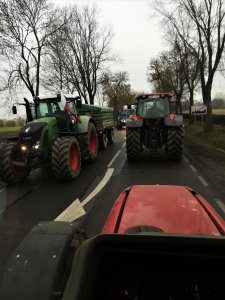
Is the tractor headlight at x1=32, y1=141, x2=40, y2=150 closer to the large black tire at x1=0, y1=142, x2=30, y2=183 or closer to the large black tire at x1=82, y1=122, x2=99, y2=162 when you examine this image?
the large black tire at x1=0, y1=142, x2=30, y2=183

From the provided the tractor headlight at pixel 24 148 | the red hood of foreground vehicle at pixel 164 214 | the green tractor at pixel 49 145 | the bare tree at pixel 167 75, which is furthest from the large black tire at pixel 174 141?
the bare tree at pixel 167 75

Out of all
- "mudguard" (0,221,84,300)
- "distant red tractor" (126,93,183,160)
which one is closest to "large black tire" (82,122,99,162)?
"distant red tractor" (126,93,183,160)

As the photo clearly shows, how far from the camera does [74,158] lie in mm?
12477

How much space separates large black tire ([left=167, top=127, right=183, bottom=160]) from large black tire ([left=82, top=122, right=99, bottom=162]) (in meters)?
3.11

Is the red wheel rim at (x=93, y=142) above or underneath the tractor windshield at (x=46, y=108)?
underneath

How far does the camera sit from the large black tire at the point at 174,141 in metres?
14.4

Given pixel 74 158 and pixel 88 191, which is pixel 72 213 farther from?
pixel 74 158

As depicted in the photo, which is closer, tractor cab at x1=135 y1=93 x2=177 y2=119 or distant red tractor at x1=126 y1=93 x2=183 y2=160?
distant red tractor at x1=126 y1=93 x2=183 y2=160

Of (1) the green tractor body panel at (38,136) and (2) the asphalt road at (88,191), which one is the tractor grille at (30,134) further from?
(2) the asphalt road at (88,191)

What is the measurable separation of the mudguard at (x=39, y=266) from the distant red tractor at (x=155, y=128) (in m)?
12.2

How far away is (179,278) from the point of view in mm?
1905

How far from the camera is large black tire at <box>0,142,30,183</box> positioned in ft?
37.6

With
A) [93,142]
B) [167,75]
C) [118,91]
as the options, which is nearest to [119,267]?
[93,142]

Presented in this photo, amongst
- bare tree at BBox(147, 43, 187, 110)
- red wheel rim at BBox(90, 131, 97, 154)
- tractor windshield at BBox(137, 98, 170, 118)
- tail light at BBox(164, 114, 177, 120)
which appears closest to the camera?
tail light at BBox(164, 114, 177, 120)
